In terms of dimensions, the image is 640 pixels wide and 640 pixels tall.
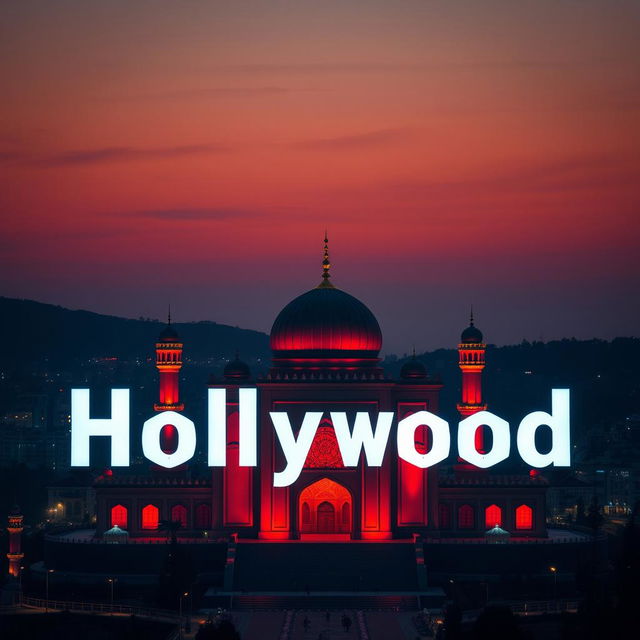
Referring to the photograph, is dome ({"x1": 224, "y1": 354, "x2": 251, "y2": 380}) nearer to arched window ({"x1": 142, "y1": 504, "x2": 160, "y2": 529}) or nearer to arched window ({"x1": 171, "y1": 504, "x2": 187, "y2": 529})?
arched window ({"x1": 171, "y1": 504, "x2": 187, "y2": 529})

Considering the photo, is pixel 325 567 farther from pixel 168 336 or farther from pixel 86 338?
pixel 86 338

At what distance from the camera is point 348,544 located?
211 ft

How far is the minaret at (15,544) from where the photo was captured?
61.9 metres

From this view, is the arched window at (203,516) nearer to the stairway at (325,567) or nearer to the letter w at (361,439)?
the stairway at (325,567)

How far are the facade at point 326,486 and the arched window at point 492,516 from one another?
3 cm

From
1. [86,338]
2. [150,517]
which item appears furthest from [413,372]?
[86,338]

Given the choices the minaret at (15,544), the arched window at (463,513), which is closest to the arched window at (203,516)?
the minaret at (15,544)

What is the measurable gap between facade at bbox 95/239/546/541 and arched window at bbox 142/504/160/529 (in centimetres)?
3

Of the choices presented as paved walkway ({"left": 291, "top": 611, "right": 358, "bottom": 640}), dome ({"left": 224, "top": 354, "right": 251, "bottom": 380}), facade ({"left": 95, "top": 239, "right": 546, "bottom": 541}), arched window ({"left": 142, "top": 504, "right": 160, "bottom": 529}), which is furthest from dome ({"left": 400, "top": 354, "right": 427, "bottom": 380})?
paved walkway ({"left": 291, "top": 611, "right": 358, "bottom": 640})

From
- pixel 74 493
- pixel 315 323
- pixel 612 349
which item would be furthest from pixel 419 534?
pixel 612 349

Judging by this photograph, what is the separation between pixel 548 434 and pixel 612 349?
3082cm

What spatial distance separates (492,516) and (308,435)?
7050mm

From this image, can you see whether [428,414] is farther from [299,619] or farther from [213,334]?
[213,334]

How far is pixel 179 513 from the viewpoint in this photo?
221ft
